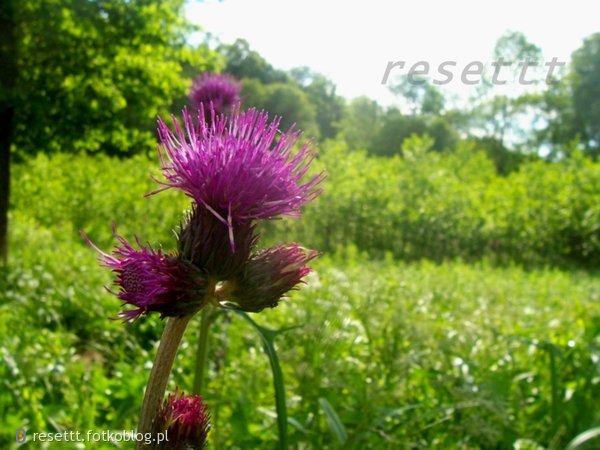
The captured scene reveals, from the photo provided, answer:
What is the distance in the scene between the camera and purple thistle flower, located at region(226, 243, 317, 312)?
103 cm

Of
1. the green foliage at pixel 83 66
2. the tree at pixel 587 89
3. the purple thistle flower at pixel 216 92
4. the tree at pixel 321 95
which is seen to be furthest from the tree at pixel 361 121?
the purple thistle flower at pixel 216 92

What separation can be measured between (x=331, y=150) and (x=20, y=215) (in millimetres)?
5766

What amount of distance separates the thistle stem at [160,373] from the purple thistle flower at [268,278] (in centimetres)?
11

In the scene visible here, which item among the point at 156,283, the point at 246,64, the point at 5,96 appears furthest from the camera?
the point at 246,64

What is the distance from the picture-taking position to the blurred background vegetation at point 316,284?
2361 mm

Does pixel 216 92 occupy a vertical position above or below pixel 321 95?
below

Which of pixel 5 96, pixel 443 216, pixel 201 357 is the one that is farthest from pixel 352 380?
pixel 443 216

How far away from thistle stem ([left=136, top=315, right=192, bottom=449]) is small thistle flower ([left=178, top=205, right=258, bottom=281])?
10cm

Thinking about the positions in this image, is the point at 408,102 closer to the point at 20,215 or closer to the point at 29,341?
the point at 20,215

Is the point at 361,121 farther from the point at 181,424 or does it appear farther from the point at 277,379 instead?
the point at 181,424

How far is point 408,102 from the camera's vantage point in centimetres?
2720

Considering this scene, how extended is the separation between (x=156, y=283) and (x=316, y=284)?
286cm

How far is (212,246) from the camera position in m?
1.02

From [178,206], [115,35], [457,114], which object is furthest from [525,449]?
[457,114]
